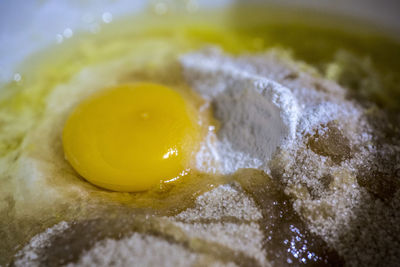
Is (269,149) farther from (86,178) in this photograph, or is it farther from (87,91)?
(87,91)

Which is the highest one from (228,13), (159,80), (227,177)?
(228,13)

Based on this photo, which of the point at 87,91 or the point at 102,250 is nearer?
the point at 102,250

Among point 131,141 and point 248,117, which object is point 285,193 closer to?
point 248,117

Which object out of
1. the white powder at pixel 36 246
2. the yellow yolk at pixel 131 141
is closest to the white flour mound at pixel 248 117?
the yellow yolk at pixel 131 141

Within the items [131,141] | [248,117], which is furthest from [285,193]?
[131,141]

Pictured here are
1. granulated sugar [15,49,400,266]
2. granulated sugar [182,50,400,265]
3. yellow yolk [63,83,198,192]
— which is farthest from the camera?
yellow yolk [63,83,198,192]

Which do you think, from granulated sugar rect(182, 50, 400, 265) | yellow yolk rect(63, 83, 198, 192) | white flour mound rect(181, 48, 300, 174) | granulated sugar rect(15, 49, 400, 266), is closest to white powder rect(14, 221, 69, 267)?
granulated sugar rect(15, 49, 400, 266)

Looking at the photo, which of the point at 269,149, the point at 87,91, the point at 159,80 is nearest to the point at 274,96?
the point at 269,149

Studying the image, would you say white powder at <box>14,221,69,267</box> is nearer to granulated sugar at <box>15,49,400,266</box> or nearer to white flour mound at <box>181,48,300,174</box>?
granulated sugar at <box>15,49,400,266</box>

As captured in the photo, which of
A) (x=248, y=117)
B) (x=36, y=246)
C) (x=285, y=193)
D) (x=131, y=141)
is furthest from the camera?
(x=248, y=117)
